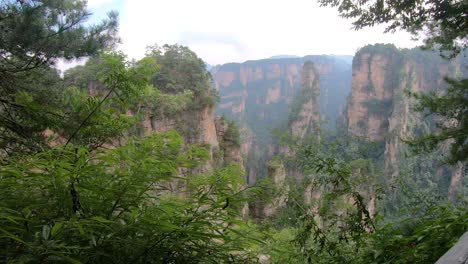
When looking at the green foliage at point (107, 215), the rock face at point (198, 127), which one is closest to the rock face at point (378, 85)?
the rock face at point (198, 127)

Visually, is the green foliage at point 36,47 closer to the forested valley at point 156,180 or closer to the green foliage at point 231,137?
the forested valley at point 156,180

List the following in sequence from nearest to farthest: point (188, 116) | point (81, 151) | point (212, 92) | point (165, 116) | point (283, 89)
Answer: point (81, 151)
point (165, 116)
point (188, 116)
point (212, 92)
point (283, 89)

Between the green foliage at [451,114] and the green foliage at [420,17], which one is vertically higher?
the green foliage at [420,17]

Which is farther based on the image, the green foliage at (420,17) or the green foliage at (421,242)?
the green foliage at (420,17)

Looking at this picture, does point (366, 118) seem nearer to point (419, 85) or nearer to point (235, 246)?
point (419, 85)

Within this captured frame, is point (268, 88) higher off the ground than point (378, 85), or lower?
higher

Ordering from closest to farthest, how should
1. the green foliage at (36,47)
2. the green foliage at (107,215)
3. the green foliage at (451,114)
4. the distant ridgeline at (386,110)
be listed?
the green foliage at (107,215)
the green foliage at (36,47)
the green foliage at (451,114)
the distant ridgeline at (386,110)

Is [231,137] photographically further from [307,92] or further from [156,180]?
[307,92]

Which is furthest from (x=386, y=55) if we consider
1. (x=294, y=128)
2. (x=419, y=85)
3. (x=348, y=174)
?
(x=348, y=174)

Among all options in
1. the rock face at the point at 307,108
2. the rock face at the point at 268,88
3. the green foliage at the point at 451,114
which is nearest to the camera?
the green foliage at the point at 451,114

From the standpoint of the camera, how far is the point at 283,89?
103938 mm

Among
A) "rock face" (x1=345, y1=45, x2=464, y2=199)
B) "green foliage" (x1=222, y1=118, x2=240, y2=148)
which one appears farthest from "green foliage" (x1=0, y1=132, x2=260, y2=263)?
"rock face" (x1=345, y1=45, x2=464, y2=199)

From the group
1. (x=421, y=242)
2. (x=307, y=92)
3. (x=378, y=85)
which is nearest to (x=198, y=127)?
(x=421, y=242)

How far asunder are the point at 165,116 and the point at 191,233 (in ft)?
59.5
